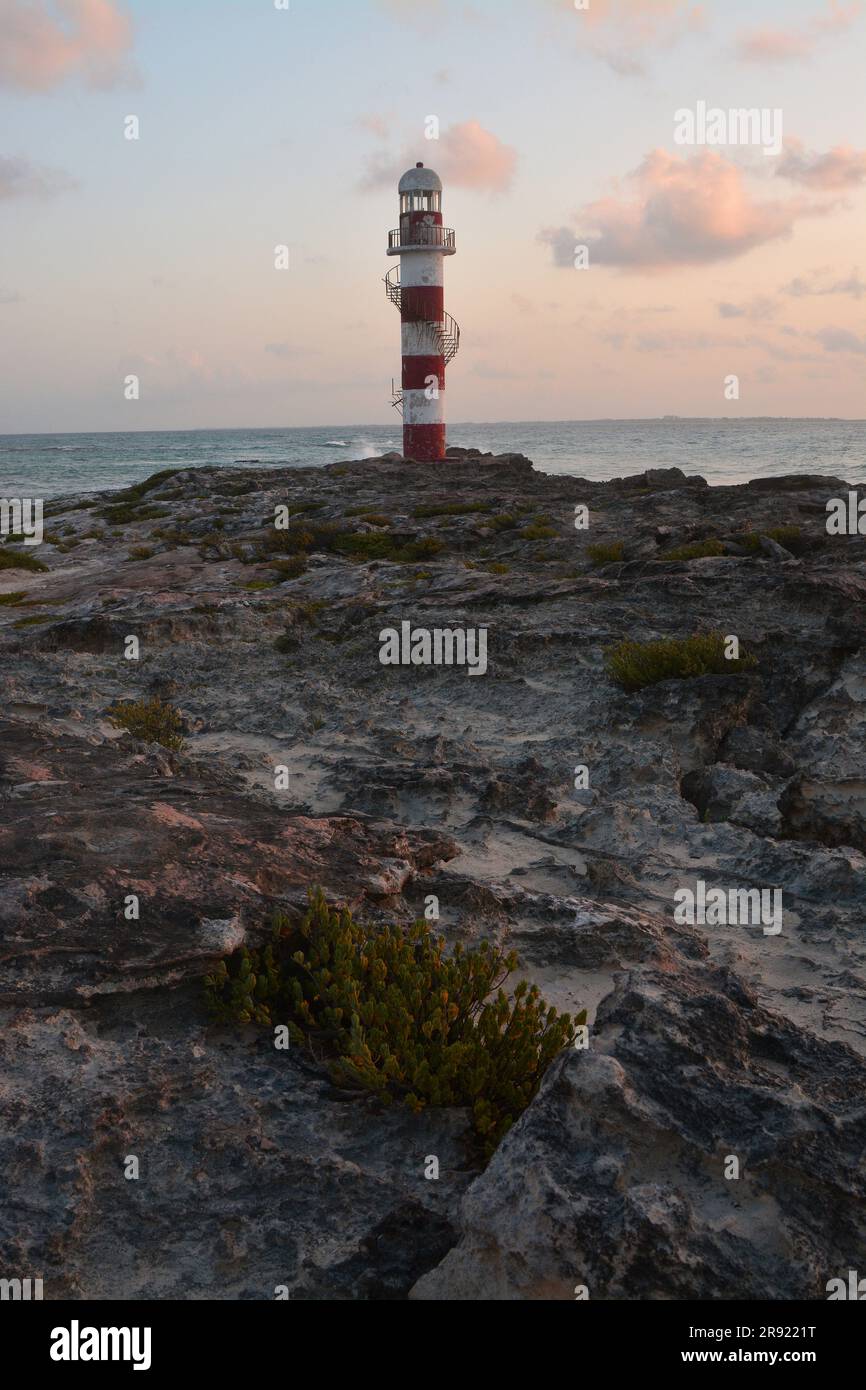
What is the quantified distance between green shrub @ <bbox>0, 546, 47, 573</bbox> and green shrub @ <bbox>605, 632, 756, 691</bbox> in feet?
56.2

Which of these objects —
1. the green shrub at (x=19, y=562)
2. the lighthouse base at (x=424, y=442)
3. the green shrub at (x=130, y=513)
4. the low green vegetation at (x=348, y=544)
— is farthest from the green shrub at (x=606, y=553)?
the lighthouse base at (x=424, y=442)

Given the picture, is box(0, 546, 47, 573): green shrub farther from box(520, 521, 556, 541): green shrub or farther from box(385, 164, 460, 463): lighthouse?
box(385, 164, 460, 463): lighthouse

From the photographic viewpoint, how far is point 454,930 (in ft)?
19.5

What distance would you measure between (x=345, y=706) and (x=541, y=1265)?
884 centimetres

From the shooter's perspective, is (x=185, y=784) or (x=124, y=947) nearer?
(x=124, y=947)

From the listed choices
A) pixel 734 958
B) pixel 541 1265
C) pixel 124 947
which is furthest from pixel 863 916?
pixel 124 947

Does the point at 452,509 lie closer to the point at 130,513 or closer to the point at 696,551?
the point at 696,551

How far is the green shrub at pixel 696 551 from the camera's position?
55.9ft

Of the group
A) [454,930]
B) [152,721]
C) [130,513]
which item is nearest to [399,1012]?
[454,930]

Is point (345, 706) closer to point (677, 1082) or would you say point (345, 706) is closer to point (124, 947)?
point (124, 947)

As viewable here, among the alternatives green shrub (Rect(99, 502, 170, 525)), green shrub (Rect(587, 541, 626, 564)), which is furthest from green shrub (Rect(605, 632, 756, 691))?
green shrub (Rect(99, 502, 170, 525))

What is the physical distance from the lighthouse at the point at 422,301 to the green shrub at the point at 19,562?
70.3 feet

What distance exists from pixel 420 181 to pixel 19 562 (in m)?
27.9

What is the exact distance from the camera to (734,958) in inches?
242
